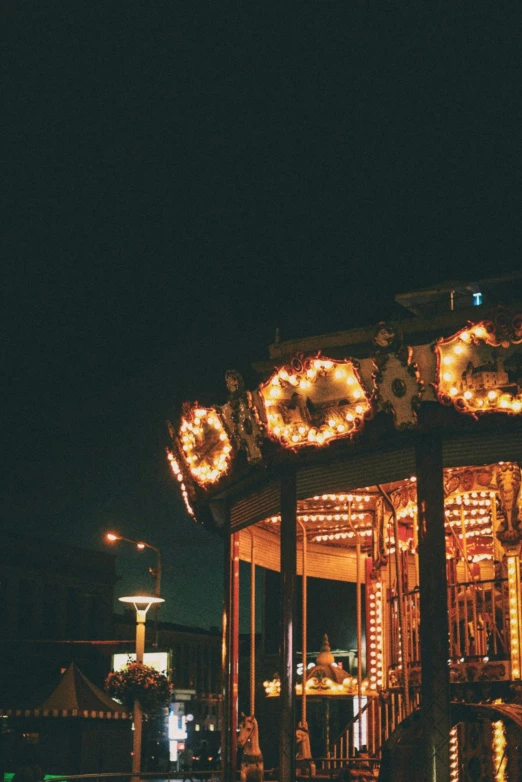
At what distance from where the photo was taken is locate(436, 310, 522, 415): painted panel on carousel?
9.92m

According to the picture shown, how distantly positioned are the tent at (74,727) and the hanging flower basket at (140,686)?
133 inches

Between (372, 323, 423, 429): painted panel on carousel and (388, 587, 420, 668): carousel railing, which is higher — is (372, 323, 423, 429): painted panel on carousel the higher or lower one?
the higher one

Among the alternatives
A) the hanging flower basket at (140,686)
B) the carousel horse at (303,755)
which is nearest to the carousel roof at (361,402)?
the carousel horse at (303,755)

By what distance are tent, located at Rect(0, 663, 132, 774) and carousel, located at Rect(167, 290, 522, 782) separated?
311 inches

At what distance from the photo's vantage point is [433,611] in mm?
10273

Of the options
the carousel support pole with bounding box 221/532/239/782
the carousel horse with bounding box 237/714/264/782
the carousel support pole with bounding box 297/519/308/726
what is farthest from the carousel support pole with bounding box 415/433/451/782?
the carousel horse with bounding box 237/714/264/782

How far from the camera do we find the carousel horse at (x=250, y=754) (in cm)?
1478

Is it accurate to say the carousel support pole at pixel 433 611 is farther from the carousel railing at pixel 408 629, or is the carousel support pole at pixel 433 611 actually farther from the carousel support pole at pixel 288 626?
the carousel railing at pixel 408 629

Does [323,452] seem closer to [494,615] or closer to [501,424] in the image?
[501,424]

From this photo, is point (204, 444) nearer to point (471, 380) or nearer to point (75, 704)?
point (471, 380)

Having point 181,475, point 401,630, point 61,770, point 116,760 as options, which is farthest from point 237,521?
point 116,760

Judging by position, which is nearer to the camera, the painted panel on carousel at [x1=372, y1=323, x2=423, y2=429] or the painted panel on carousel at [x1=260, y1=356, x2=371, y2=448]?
the painted panel on carousel at [x1=372, y1=323, x2=423, y2=429]

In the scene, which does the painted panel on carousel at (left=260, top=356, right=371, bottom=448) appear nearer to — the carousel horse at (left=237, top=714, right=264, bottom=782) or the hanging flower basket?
the carousel horse at (left=237, top=714, right=264, bottom=782)

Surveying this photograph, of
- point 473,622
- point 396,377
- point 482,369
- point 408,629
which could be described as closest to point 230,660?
point 408,629
